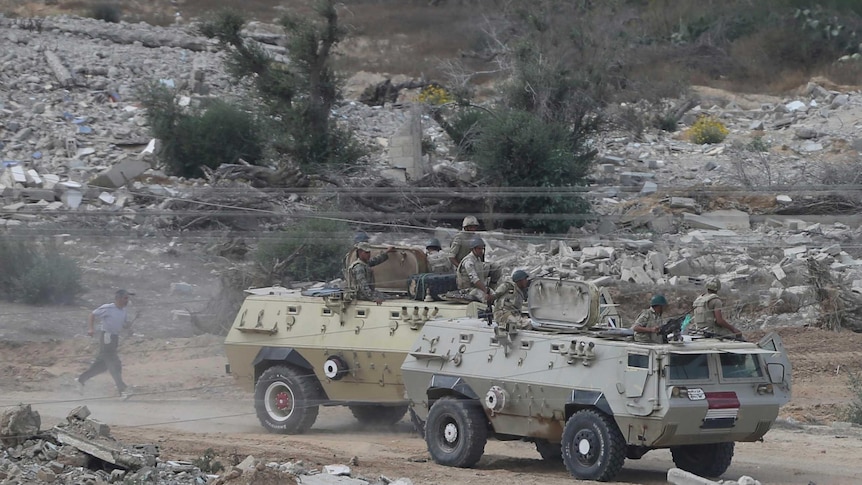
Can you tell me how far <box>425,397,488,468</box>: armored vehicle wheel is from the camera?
14.7m

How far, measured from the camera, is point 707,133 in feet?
144

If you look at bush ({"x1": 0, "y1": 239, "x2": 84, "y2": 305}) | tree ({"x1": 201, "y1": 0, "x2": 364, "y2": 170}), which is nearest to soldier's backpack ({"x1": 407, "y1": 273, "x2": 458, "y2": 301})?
bush ({"x1": 0, "y1": 239, "x2": 84, "y2": 305})

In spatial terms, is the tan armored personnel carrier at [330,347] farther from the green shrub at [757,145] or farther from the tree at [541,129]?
the green shrub at [757,145]

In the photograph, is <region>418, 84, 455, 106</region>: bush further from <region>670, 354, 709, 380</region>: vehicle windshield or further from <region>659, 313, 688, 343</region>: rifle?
<region>670, 354, 709, 380</region>: vehicle windshield

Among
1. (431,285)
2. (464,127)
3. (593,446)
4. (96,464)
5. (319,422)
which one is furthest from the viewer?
(464,127)

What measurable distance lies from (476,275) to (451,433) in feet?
8.60

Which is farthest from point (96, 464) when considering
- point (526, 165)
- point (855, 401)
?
point (526, 165)

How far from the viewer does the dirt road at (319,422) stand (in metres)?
14.7

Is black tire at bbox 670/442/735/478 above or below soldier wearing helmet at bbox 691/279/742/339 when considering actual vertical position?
below

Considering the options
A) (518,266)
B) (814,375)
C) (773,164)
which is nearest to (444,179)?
(518,266)

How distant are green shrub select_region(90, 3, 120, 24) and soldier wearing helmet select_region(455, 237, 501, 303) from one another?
144 feet

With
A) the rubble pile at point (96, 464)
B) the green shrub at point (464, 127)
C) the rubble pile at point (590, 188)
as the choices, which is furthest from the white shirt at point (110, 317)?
the green shrub at point (464, 127)

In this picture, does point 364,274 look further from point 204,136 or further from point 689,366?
point 204,136

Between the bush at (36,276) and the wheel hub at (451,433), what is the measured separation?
1281 cm
